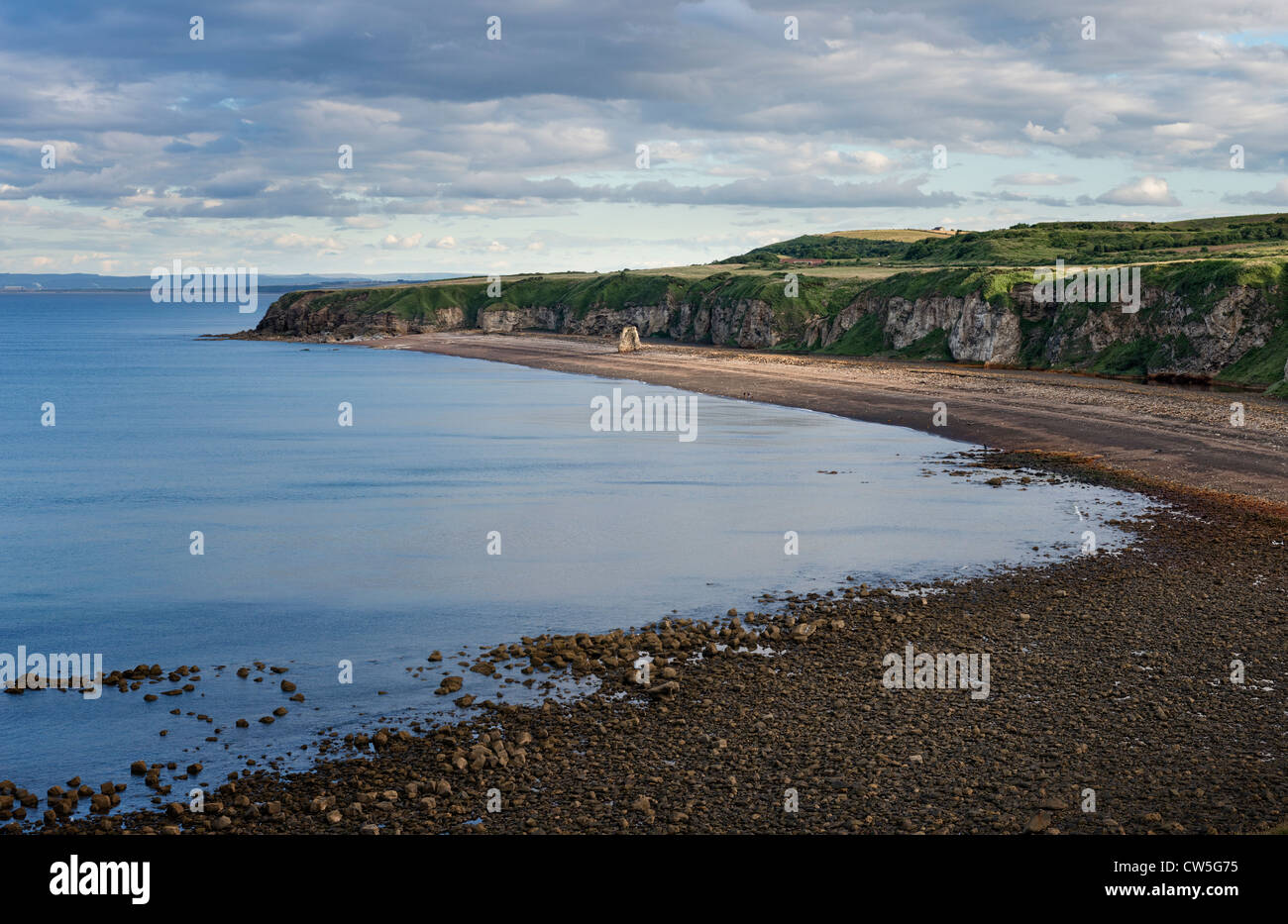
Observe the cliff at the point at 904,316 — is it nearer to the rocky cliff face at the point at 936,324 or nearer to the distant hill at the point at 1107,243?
the rocky cliff face at the point at 936,324

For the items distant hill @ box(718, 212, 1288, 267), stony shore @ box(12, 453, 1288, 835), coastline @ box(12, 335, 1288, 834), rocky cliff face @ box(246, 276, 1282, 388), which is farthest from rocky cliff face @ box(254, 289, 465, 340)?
stony shore @ box(12, 453, 1288, 835)

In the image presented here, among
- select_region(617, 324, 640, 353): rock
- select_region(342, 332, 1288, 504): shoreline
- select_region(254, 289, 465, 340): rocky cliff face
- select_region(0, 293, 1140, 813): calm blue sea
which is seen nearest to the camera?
select_region(0, 293, 1140, 813): calm blue sea

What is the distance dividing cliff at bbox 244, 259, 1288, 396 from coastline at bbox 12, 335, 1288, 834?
154 feet

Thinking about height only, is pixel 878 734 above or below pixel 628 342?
below

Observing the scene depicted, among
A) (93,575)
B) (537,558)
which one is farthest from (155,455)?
(537,558)

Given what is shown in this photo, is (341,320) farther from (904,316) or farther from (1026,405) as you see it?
(1026,405)

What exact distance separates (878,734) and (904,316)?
92.1 meters

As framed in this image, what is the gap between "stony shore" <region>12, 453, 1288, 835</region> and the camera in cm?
1374

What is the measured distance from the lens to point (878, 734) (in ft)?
54.1

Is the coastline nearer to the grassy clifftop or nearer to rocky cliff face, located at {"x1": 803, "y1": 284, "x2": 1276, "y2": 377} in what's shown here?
the grassy clifftop

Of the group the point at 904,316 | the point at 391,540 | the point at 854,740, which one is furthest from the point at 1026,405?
the point at 854,740

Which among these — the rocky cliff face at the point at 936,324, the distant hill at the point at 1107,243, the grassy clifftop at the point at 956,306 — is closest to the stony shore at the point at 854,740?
the grassy clifftop at the point at 956,306
